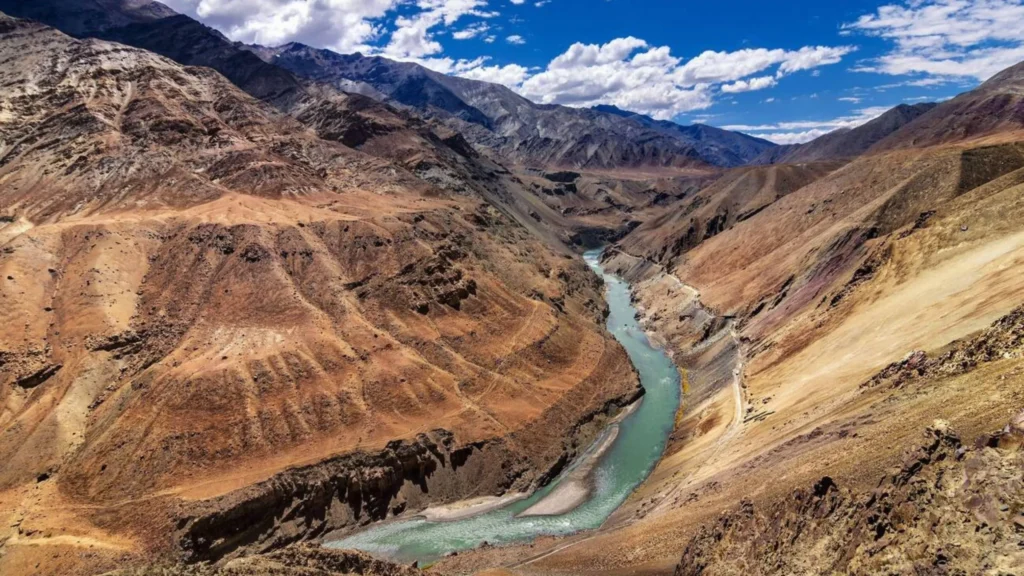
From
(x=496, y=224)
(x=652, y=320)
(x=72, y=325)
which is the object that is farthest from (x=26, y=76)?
(x=652, y=320)

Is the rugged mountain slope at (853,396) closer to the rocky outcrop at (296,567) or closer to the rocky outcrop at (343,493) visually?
the rocky outcrop at (343,493)

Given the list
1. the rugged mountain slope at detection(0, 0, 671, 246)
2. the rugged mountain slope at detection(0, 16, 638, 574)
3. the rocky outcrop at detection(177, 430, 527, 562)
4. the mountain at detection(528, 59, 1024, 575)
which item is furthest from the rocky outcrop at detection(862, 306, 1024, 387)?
the rugged mountain slope at detection(0, 0, 671, 246)

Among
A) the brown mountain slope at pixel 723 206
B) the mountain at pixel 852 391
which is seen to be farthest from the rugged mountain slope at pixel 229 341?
the brown mountain slope at pixel 723 206

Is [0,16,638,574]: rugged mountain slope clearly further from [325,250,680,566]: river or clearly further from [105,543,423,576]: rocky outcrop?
[105,543,423,576]: rocky outcrop

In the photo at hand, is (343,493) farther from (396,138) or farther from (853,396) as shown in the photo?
(396,138)

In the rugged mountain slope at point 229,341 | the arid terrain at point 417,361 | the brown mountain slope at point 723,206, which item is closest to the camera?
the arid terrain at point 417,361

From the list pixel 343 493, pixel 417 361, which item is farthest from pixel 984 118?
pixel 343 493

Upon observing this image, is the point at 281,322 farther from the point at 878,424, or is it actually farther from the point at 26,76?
the point at 26,76
